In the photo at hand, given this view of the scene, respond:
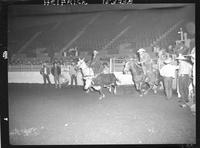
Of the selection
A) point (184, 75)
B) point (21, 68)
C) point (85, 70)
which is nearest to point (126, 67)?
point (85, 70)

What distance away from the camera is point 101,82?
1.87 m

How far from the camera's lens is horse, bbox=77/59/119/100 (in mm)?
1867

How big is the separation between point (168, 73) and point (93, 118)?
0.51 m

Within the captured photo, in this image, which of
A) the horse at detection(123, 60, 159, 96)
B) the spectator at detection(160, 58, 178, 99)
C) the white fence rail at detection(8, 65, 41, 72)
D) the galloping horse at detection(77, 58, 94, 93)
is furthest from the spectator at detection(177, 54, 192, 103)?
the white fence rail at detection(8, 65, 41, 72)

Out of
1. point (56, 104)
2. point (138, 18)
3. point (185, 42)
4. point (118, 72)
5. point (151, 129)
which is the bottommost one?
point (151, 129)

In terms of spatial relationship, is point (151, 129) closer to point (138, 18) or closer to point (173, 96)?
point (173, 96)

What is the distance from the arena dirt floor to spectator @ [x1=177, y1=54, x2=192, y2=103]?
6cm

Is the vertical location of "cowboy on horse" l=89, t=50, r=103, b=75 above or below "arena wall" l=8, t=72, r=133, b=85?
above

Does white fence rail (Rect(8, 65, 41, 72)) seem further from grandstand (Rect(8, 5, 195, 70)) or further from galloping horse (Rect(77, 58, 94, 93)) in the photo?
galloping horse (Rect(77, 58, 94, 93))

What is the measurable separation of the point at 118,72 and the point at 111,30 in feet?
0.81

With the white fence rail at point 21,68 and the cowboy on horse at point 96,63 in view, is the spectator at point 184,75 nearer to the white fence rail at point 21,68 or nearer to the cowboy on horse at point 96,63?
the cowboy on horse at point 96,63

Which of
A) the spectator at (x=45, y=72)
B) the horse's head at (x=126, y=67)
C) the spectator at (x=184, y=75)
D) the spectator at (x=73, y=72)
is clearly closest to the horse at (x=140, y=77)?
the horse's head at (x=126, y=67)

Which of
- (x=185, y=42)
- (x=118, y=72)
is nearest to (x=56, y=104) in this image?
(x=118, y=72)

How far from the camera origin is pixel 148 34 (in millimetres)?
1851
